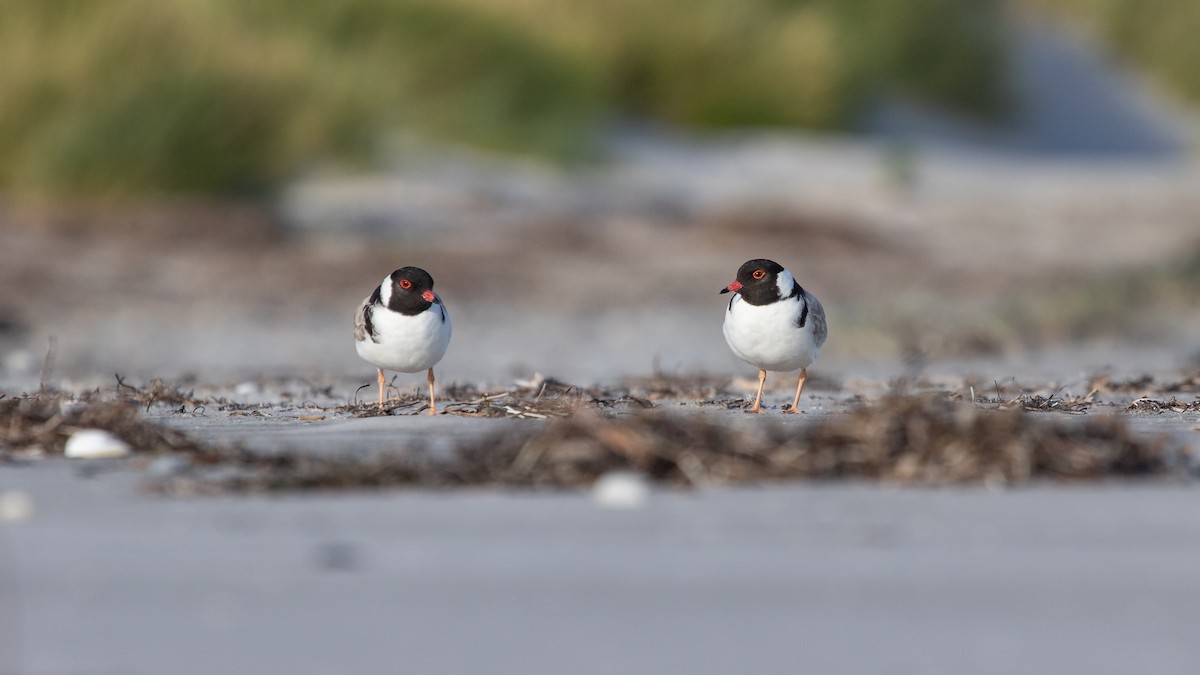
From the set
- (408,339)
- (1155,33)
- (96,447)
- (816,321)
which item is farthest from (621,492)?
(1155,33)

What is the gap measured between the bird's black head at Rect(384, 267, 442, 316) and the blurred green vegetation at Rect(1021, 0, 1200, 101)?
17988mm

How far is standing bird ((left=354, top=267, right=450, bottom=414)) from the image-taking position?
4727 millimetres

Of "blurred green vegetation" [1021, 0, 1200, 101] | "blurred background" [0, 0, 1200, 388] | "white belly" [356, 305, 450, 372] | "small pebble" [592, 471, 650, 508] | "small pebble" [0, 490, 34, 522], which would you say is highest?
"blurred green vegetation" [1021, 0, 1200, 101]

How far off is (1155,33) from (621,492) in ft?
66.0

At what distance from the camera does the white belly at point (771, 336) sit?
480 centimetres

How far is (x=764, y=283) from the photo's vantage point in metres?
4.98

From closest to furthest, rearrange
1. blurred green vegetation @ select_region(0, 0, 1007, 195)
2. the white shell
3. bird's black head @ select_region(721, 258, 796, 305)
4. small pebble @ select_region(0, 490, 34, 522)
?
small pebble @ select_region(0, 490, 34, 522), the white shell, bird's black head @ select_region(721, 258, 796, 305), blurred green vegetation @ select_region(0, 0, 1007, 195)

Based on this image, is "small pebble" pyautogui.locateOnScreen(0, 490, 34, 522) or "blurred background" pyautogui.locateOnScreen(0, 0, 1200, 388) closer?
"small pebble" pyautogui.locateOnScreen(0, 490, 34, 522)

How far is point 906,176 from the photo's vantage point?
1302 centimetres

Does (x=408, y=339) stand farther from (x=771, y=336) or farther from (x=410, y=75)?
(x=410, y=75)

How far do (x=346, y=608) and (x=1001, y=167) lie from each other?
13.7m

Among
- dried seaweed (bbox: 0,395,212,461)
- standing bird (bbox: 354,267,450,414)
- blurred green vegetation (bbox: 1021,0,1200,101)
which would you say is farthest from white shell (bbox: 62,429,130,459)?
blurred green vegetation (bbox: 1021,0,1200,101)

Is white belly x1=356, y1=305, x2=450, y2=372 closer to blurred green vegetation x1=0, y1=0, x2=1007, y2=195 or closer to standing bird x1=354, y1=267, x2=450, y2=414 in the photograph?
standing bird x1=354, y1=267, x2=450, y2=414

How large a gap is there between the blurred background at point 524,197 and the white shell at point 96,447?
8.97ft
